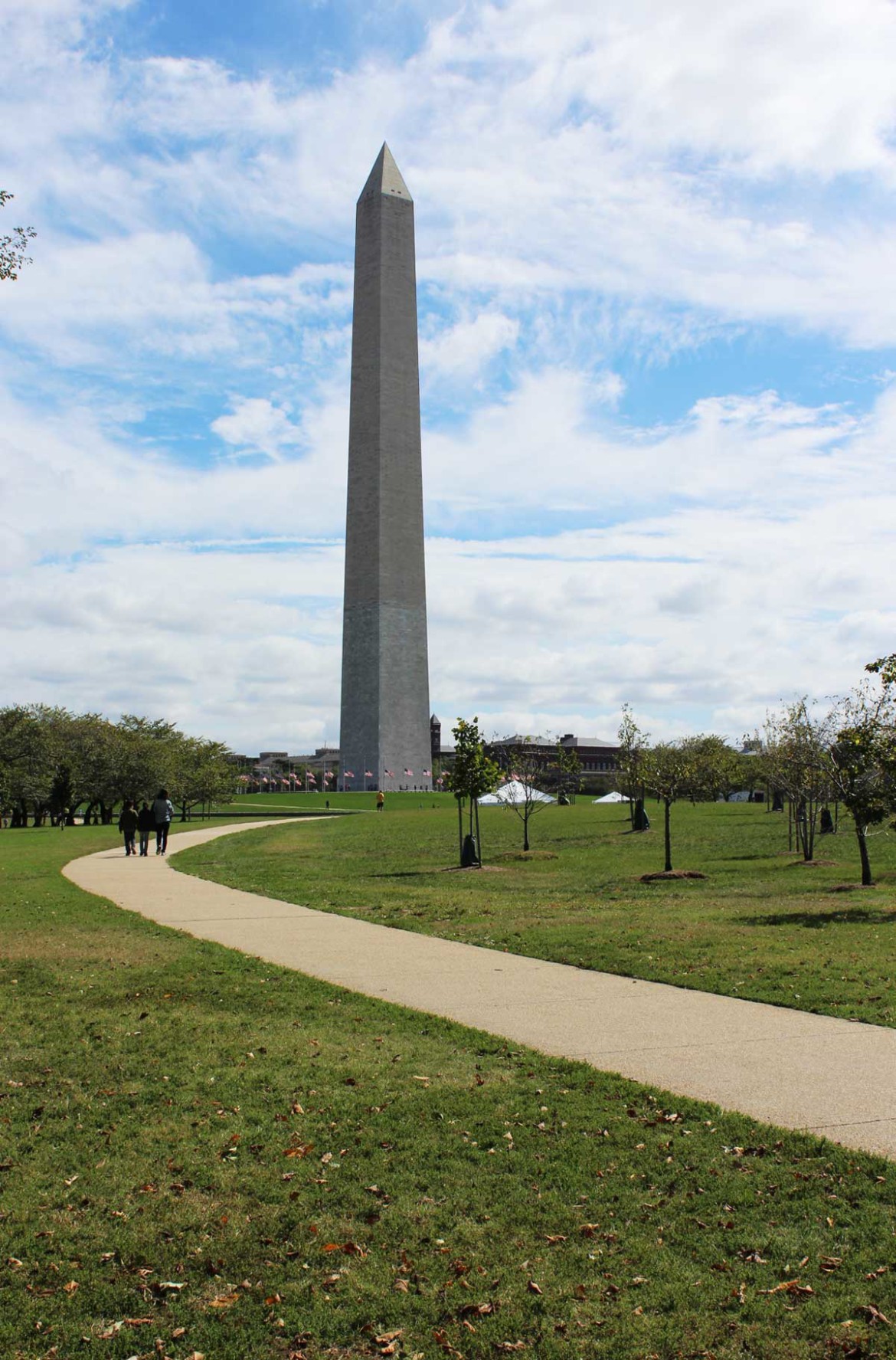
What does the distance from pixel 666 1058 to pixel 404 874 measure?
17.0 m

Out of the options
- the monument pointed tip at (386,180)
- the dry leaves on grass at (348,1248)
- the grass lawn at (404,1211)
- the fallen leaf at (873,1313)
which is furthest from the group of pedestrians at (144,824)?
the monument pointed tip at (386,180)

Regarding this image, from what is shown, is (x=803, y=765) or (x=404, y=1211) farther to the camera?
(x=803, y=765)

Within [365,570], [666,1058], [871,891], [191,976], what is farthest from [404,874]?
[365,570]

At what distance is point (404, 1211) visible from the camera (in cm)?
530

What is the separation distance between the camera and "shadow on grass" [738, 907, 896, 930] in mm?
15211

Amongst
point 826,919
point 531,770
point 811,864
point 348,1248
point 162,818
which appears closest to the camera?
point 348,1248

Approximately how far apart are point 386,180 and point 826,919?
242 ft

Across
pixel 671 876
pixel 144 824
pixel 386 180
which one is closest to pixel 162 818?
pixel 144 824

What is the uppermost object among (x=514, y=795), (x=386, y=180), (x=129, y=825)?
(x=386, y=180)

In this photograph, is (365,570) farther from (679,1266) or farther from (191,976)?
(679,1266)

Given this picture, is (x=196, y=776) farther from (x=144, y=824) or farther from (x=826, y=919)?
(x=826, y=919)

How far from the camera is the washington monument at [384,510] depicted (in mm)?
76125

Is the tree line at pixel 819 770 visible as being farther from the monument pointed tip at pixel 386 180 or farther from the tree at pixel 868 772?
the monument pointed tip at pixel 386 180

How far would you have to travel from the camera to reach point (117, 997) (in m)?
10.1
